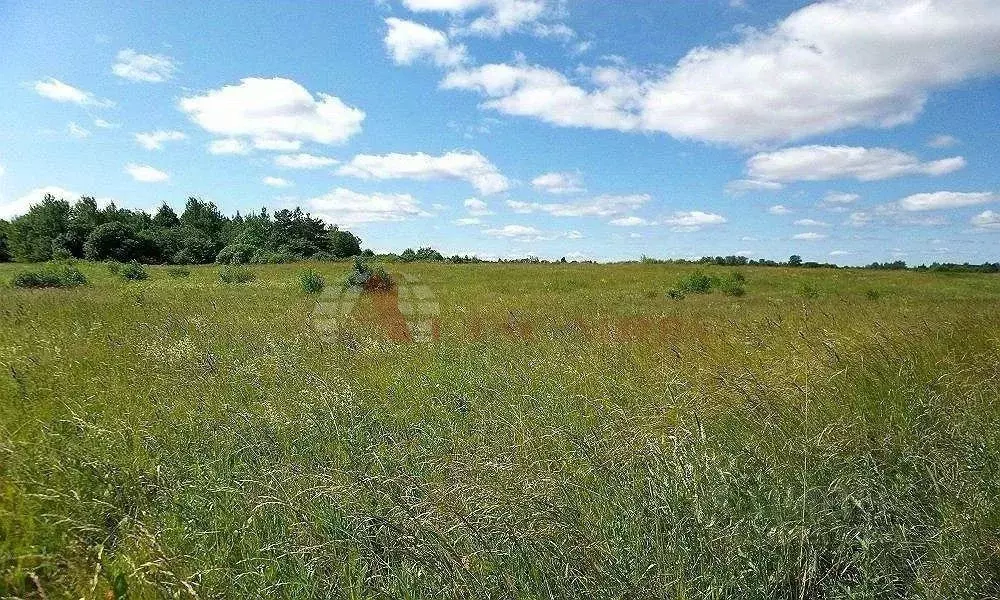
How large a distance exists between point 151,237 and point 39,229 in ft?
34.8

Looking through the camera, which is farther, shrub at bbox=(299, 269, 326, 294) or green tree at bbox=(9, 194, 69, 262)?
green tree at bbox=(9, 194, 69, 262)

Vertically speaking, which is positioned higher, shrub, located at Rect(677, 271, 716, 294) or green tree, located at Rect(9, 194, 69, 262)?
green tree, located at Rect(9, 194, 69, 262)

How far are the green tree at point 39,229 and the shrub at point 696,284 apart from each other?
61.5m

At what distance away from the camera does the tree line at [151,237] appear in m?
51.3

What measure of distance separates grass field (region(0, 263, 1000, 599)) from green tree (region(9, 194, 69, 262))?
62535 millimetres

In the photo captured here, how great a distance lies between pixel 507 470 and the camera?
121 inches

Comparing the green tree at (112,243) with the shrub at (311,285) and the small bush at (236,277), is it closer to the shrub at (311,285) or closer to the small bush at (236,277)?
the small bush at (236,277)

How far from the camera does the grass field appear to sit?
2385 millimetres

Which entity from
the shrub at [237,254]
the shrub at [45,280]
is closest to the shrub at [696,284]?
the shrub at [45,280]

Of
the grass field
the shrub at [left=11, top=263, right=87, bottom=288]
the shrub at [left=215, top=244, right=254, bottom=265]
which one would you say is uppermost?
the shrub at [left=215, top=244, right=254, bottom=265]

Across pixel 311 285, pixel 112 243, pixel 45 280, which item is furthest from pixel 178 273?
pixel 112 243

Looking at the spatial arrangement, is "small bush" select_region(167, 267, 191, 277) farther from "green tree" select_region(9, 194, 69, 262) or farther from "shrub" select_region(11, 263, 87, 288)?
"green tree" select_region(9, 194, 69, 262)

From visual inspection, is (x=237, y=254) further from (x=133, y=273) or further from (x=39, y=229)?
(x=133, y=273)

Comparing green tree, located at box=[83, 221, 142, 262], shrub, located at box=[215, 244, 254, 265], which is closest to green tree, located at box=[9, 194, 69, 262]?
green tree, located at box=[83, 221, 142, 262]
